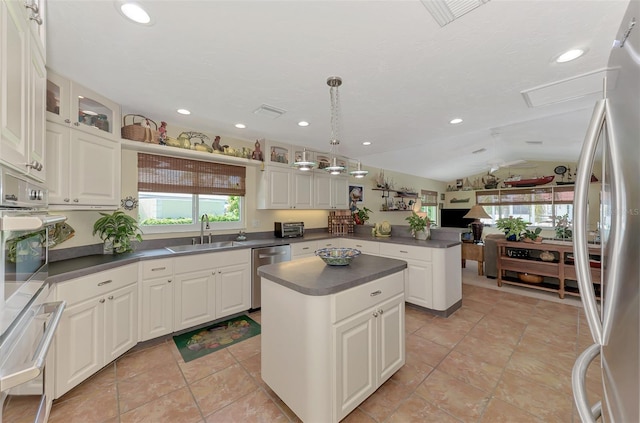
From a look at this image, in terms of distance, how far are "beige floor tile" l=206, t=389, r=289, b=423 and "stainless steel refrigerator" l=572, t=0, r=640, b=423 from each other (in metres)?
1.61

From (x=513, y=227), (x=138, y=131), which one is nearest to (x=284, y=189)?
(x=138, y=131)

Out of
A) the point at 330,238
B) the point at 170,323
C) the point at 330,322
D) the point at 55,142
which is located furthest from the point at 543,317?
the point at 55,142

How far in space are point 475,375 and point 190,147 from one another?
360cm

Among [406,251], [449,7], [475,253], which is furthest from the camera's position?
[475,253]

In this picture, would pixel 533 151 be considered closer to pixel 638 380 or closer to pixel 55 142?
pixel 638 380

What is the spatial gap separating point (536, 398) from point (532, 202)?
754 centimetres

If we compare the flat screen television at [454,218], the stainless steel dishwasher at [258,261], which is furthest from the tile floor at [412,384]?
the flat screen television at [454,218]

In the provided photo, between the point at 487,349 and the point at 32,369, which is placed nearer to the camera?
the point at 32,369

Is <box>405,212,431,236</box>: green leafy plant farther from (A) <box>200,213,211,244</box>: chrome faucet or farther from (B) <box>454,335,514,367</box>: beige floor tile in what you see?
(A) <box>200,213,211,244</box>: chrome faucet

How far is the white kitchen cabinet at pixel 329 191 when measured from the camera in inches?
171

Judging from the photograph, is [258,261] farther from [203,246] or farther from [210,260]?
[203,246]

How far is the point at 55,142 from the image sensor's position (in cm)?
191

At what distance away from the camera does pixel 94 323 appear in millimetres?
1934

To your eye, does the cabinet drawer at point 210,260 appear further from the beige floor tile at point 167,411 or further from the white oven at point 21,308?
the white oven at point 21,308
